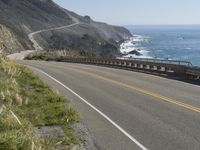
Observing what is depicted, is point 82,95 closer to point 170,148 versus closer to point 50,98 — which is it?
point 50,98

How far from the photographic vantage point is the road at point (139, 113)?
11.4 metres

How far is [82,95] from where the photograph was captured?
67.7 feet

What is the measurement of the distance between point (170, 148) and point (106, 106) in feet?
21.9

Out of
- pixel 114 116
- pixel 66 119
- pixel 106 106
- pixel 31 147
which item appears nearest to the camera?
pixel 31 147

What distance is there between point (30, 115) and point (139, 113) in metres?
3.75

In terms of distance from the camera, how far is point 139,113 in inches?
606

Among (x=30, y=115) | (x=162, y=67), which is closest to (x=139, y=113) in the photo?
(x=30, y=115)

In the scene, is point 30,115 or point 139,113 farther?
point 139,113

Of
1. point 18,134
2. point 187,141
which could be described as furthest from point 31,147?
point 187,141

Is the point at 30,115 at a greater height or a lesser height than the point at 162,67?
greater

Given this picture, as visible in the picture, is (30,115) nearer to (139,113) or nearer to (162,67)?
(139,113)

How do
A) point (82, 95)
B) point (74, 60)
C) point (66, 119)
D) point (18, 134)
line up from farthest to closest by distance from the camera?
point (74, 60), point (82, 95), point (66, 119), point (18, 134)

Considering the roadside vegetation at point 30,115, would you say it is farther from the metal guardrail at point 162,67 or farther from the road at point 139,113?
the metal guardrail at point 162,67

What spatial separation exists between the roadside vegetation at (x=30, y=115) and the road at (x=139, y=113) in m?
0.72
